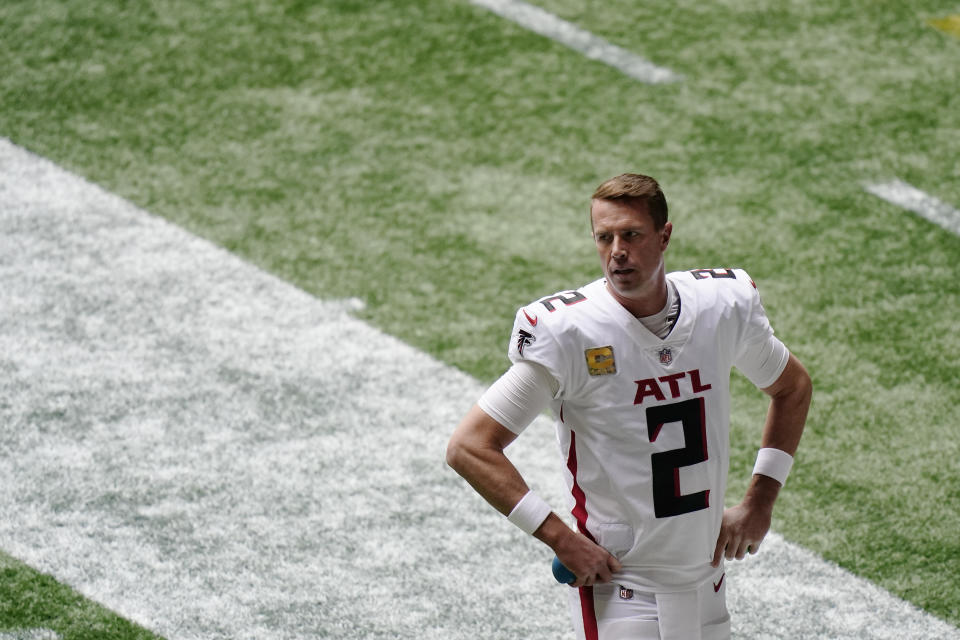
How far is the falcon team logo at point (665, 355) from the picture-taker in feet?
9.53

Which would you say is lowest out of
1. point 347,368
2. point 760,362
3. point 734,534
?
point 347,368

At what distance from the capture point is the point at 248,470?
15.2 ft

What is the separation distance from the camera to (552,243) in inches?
233

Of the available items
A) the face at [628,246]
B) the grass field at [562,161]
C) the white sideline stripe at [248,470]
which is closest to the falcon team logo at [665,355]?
the face at [628,246]

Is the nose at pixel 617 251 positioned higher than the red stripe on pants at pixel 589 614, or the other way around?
the nose at pixel 617 251

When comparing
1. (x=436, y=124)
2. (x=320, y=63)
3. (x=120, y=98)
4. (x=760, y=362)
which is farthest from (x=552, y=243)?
(x=760, y=362)

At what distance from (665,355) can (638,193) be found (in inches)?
13.9

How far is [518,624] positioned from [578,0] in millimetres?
4648

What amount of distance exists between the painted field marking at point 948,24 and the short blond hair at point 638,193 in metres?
5.27

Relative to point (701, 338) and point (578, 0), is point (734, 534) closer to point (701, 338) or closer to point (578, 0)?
point (701, 338)

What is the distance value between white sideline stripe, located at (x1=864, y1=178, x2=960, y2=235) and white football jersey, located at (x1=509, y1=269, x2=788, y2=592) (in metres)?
3.44

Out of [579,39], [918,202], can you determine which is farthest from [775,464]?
[579,39]

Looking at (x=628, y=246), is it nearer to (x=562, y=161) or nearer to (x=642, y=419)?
(x=642, y=419)

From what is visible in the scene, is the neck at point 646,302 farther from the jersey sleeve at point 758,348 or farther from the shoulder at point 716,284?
the jersey sleeve at point 758,348
